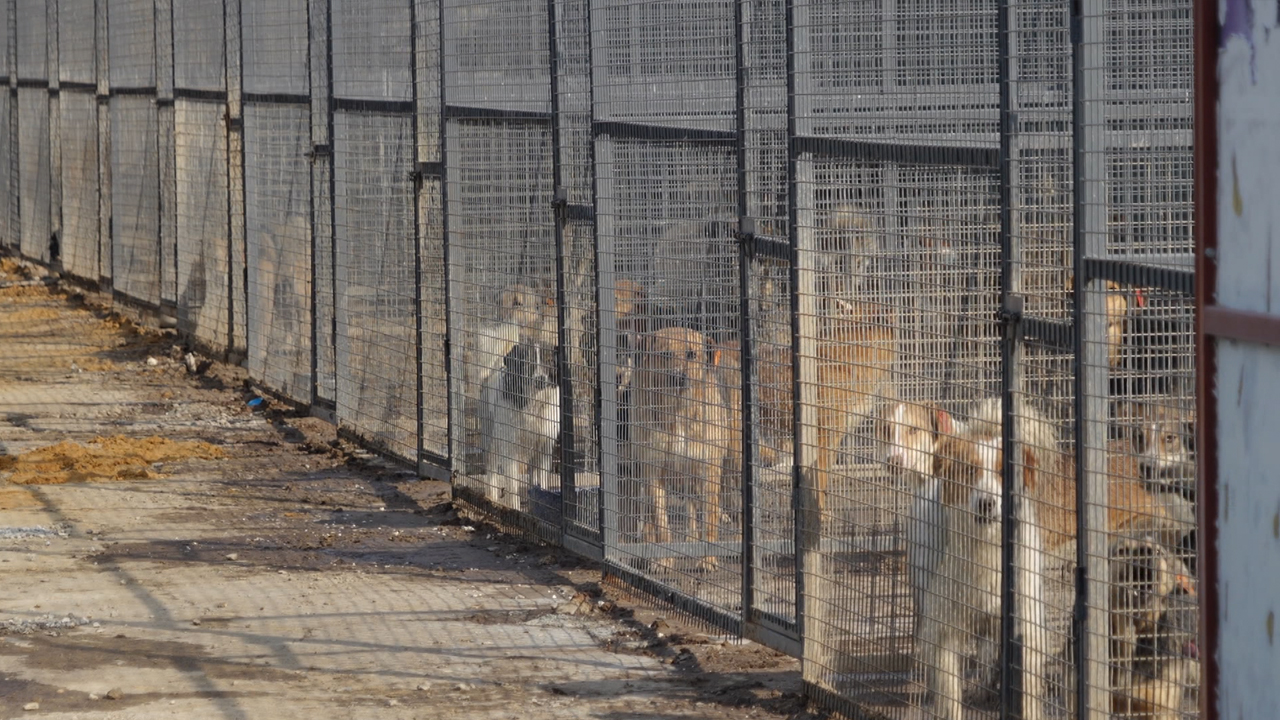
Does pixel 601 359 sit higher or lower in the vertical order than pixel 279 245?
lower

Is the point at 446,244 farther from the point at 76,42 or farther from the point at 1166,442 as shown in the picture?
the point at 76,42

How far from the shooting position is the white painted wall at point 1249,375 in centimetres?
294

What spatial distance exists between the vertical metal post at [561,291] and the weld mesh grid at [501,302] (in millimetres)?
178

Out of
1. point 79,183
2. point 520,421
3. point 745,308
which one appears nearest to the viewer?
point 745,308

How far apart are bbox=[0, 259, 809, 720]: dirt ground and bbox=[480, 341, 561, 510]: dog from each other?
1.03 ft

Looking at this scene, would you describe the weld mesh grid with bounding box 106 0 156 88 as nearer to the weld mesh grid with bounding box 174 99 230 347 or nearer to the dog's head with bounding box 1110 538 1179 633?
the weld mesh grid with bounding box 174 99 230 347

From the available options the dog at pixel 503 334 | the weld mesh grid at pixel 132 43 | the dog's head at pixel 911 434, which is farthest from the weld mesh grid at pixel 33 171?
the dog's head at pixel 911 434

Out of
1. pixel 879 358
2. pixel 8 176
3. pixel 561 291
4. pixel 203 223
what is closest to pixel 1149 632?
pixel 879 358

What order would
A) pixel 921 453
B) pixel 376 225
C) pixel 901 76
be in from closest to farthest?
pixel 921 453 → pixel 901 76 → pixel 376 225

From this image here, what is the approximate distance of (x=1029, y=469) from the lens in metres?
4.76

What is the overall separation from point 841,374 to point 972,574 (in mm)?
995

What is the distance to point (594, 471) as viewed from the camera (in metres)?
8.14

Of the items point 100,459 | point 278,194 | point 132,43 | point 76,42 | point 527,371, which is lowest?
point 100,459

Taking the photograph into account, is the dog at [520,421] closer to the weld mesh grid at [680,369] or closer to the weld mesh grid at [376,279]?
the weld mesh grid at [680,369]
